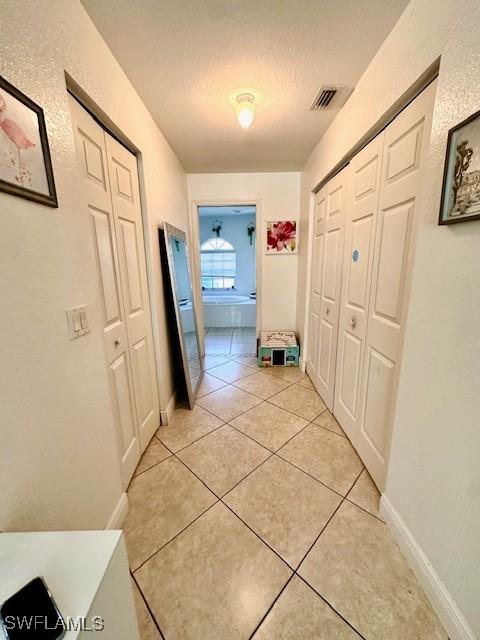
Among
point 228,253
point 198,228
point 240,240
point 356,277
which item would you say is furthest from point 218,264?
point 356,277

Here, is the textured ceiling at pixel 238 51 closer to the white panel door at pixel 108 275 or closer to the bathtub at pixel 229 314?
the white panel door at pixel 108 275

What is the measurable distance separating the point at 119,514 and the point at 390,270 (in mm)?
1906

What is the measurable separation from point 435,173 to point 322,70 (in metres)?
1.05

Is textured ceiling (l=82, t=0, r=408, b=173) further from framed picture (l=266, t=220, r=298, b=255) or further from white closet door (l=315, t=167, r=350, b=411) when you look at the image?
framed picture (l=266, t=220, r=298, b=255)

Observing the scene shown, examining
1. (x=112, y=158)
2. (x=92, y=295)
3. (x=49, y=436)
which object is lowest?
(x=49, y=436)

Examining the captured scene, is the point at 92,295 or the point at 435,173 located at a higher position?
the point at 435,173

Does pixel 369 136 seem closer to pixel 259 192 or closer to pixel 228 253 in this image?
pixel 259 192

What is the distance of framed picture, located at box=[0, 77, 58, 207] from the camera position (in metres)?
0.71

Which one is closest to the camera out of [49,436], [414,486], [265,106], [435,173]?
[49,436]

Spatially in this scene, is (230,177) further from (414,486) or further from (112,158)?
(414,486)

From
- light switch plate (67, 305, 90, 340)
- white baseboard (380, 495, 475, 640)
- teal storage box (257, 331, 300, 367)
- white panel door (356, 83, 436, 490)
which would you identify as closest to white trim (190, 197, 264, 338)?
teal storage box (257, 331, 300, 367)

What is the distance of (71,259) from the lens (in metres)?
0.99

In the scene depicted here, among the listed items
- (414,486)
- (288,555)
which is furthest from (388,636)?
(414,486)

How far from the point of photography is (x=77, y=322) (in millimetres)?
1010
